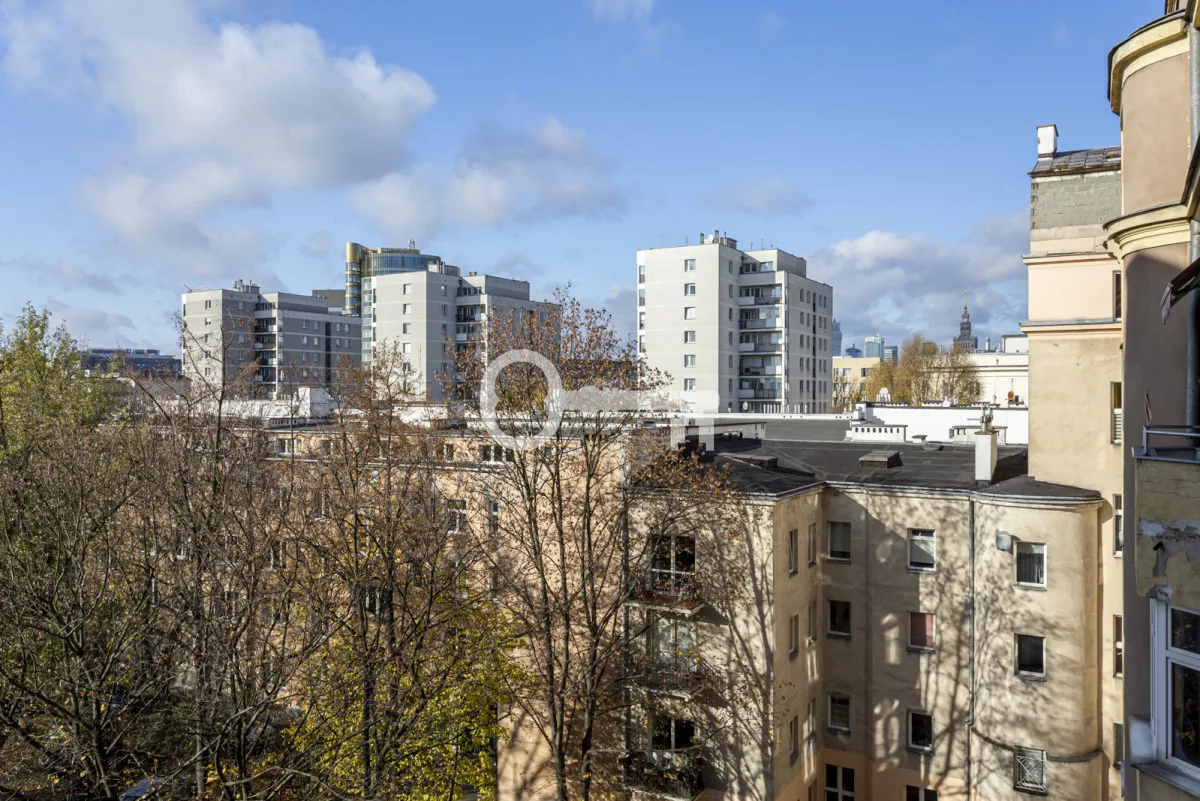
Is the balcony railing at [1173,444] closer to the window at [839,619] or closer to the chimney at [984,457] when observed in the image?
the chimney at [984,457]

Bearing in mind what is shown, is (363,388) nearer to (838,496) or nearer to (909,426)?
(838,496)

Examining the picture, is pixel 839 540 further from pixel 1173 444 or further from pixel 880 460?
pixel 1173 444

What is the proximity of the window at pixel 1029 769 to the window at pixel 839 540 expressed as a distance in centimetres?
653

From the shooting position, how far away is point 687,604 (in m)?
20.8

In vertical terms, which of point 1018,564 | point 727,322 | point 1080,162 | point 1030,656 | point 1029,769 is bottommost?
point 1029,769

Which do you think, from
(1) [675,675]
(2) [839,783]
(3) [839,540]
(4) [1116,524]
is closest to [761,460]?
(3) [839,540]

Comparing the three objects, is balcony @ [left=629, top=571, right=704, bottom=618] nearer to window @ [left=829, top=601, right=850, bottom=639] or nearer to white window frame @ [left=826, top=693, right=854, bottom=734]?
window @ [left=829, top=601, right=850, bottom=639]

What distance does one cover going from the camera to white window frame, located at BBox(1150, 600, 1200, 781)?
780 centimetres

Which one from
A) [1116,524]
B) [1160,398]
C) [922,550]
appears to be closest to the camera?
[1160,398]

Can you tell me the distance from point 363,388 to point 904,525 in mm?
15658

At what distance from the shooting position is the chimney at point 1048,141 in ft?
75.4

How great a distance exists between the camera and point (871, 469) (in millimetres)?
24984

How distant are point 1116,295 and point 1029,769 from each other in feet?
41.0

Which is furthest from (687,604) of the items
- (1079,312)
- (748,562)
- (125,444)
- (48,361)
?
(48,361)
